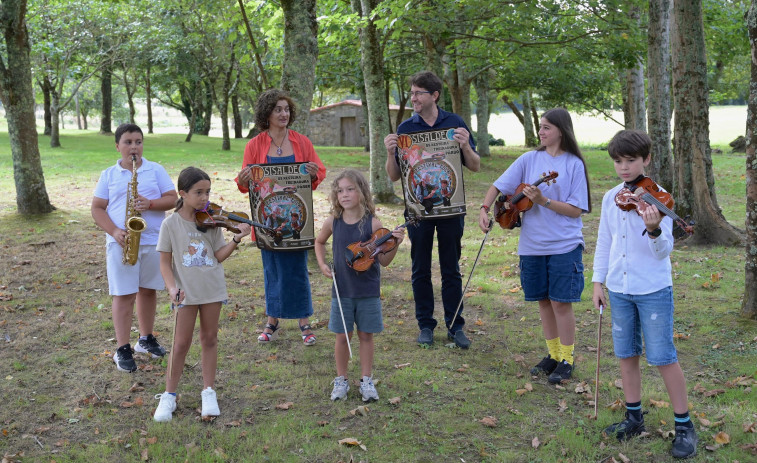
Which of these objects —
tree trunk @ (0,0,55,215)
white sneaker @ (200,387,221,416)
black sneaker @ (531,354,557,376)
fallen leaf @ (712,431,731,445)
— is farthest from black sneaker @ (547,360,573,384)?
tree trunk @ (0,0,55,215)

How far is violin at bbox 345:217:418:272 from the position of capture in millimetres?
4527

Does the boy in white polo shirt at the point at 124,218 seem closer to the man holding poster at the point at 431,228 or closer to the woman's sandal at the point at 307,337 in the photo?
the woman's sandal at the point at 307,337

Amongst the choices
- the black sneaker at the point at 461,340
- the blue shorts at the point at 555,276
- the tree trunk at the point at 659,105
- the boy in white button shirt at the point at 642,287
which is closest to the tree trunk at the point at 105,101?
the tree trunk at the point at 659,105

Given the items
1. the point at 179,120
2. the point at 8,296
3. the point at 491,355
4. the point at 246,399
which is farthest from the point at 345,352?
the point at 179,120

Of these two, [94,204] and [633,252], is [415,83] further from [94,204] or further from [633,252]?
[94,204]

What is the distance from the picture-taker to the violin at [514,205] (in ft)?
16.0

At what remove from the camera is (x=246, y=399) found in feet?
16.1

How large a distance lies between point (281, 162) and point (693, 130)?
6.42 meters

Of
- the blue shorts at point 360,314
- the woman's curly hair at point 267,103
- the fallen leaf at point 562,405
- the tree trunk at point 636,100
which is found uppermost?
the tree trunk at point 636,100

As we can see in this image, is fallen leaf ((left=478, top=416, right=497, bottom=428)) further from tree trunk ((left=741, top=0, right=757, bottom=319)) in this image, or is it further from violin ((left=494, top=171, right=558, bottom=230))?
tree trunk ((left=741, top=0, right=757, bottom=319))

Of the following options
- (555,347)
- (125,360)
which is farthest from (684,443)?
(125,360)

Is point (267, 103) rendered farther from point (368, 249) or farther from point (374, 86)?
point (374, 86)

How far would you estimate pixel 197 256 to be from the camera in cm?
445

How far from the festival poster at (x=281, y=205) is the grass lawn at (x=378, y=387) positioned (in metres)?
1.07
